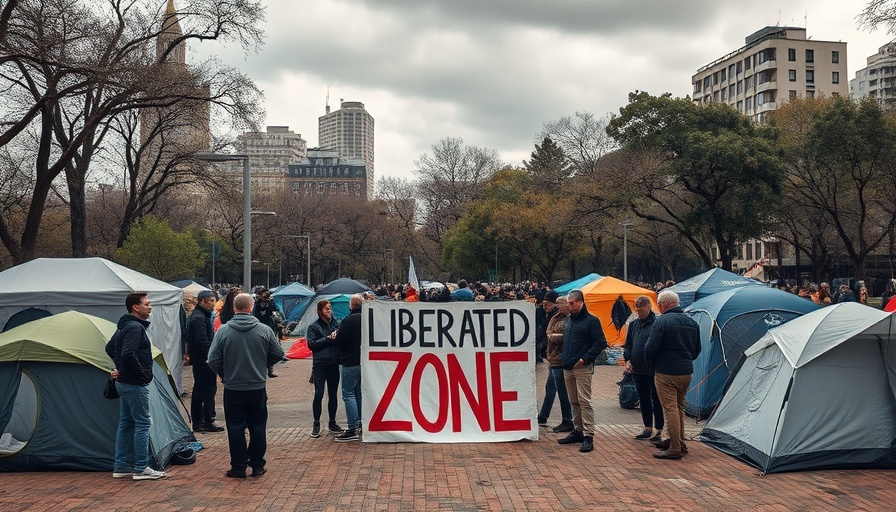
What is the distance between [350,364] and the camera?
10.1m

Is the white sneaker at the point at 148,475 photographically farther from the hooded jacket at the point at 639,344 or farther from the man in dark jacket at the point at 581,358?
the hooded jacket at the point at 639,344

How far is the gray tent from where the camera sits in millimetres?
8484

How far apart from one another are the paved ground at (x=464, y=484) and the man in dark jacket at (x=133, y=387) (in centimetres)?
20

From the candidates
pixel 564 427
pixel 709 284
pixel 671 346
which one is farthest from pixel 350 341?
pixel 709 284

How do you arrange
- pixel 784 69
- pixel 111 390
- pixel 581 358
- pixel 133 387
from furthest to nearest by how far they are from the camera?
pixel 784 69
pixel 581 358
pixel 111 390
pixel 133 387

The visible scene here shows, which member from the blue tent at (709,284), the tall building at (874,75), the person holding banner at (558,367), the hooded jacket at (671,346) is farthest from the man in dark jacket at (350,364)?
the tall building at (874,75)

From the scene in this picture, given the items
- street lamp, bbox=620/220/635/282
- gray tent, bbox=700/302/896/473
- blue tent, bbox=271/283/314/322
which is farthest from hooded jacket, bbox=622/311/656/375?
street lamp, bbox=620/220/635/282

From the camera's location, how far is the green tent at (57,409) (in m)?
8.51

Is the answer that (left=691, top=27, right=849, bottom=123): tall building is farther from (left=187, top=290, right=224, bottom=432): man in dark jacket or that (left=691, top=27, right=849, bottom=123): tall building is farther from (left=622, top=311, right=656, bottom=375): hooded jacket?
(left=187, top=290, right=224, bottom=432): man in dark jacket

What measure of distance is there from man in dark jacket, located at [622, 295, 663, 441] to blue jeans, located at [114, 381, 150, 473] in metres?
5.56

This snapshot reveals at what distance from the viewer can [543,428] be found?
10883mm

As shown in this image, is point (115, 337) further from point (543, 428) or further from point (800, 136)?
point (800, 136)

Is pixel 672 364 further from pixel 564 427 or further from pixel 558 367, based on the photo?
pixel 564 427

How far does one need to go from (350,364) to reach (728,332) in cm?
549
